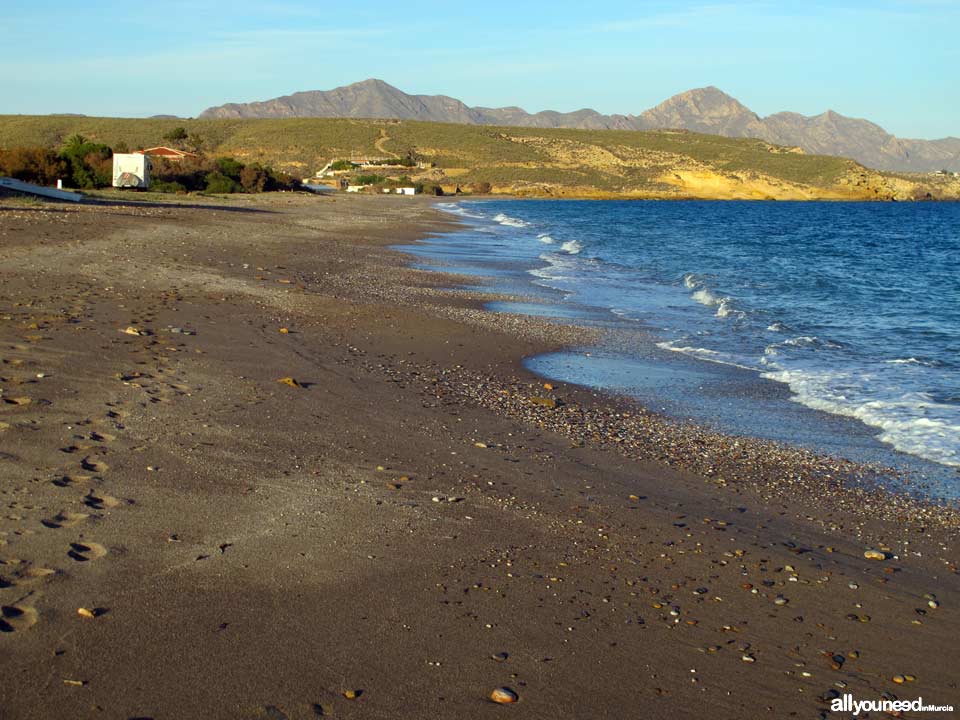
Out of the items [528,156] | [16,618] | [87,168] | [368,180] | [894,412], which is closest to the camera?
[16,618]

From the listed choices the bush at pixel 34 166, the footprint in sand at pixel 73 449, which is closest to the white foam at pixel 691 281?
the footprint in sand at pixel 73 449

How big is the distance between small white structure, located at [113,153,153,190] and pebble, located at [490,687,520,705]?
44055mm

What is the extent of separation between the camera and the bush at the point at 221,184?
52806mm

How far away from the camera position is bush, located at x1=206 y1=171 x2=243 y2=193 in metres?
52.8

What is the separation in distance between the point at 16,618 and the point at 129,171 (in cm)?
4345

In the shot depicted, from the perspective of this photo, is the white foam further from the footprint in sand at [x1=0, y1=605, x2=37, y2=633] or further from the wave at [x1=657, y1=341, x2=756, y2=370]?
the footprint in sand at [x1=0, y1=605, x2=37, y2=633]

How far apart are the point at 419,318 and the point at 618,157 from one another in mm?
124124

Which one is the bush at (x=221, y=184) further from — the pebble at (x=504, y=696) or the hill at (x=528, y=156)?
the pebble at (x=504, y=696)

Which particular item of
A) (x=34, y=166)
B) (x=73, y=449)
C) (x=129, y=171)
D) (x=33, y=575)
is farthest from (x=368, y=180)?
(x=33, y=575)

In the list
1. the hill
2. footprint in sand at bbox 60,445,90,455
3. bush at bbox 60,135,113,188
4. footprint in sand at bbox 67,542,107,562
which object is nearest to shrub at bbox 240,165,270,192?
bush at bbox 60,135,113,188

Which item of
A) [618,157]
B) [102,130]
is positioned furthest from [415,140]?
[102,130]

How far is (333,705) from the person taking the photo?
361cm

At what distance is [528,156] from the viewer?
422 feet

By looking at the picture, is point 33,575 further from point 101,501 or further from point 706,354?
point 706,354
